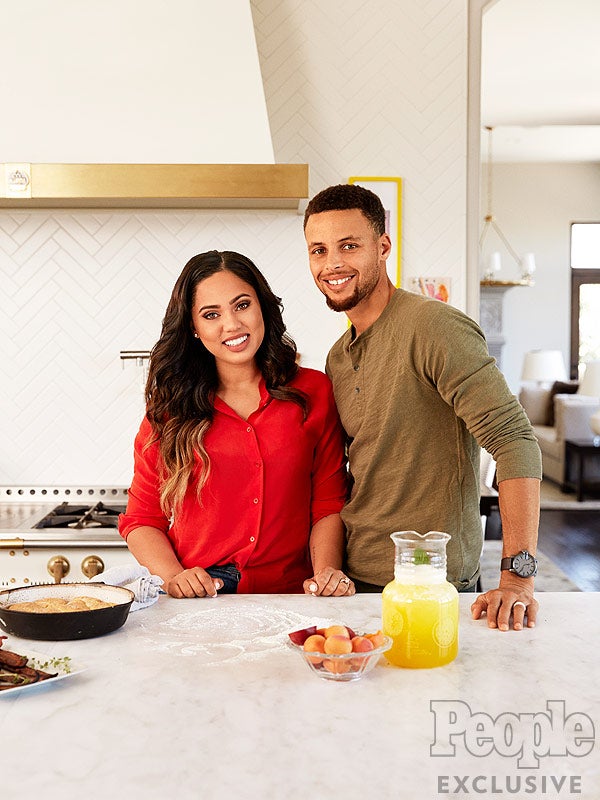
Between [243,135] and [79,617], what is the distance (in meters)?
2.00

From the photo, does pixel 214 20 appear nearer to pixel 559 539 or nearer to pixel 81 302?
pixel 81 302

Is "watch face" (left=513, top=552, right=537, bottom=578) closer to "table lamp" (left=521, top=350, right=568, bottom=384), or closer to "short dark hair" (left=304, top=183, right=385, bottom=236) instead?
"short dark hair" (left=304, top=183, right=385, bottom=236)

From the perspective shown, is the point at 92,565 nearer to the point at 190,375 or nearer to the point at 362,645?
the point at 190,375

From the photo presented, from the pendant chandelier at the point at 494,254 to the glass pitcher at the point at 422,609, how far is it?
9312mm

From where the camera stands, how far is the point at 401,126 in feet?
11.6

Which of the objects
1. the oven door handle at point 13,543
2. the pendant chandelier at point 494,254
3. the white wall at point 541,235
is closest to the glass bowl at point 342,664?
the oven door handle at point 13,543

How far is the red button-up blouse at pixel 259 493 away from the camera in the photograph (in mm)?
2086

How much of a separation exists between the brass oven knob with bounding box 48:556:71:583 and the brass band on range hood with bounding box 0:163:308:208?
1220mm

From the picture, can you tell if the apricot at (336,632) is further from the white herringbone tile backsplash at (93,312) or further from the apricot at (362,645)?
the white herringbone tile backsplash at (93,312)

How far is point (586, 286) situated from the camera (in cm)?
1179

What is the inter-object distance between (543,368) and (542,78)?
389cm

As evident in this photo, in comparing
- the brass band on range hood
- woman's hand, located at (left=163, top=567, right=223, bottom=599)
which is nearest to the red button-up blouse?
woman's hand, located at (left=163, top=567, right=223, bottom=599)

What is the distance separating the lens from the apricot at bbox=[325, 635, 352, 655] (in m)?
1.35

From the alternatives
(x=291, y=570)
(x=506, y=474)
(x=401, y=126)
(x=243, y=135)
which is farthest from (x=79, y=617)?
(x=401, y=126)
